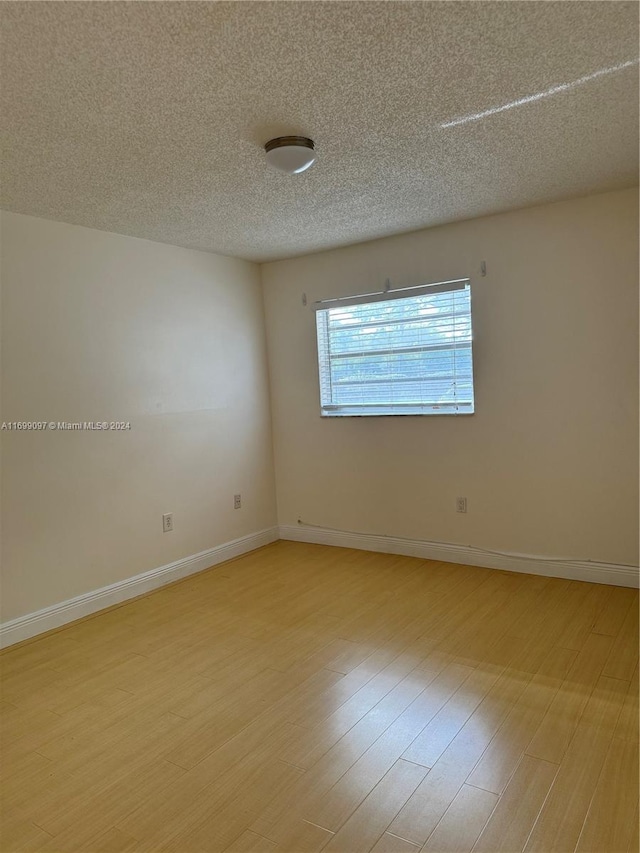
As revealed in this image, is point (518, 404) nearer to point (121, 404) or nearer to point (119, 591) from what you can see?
point (121, 404)

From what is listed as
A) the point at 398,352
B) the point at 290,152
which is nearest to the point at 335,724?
the point at 290,152

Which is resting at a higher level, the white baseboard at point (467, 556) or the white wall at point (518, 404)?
the white wall at point (518, 404)

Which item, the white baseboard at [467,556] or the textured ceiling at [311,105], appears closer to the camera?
the textured ceiling at [311,105]

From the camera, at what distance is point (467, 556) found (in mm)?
4094

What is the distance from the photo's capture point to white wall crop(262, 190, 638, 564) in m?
3.46

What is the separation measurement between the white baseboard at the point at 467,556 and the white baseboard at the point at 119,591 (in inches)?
16.8

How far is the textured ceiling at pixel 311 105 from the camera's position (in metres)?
1.65

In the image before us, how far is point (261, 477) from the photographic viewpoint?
4.89 m

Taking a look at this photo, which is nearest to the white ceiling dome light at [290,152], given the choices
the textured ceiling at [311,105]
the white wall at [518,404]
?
the textured ceiling at [311,105]

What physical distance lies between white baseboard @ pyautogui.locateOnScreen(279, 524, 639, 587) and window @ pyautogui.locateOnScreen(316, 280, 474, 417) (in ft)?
3.19

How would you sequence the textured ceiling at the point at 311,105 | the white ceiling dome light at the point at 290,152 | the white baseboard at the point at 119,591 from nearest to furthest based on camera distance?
the textured ceiling at the point at 311,105 < the white ceiling dome light at the point at 290,152 < the white baseboard at the point at 119,591

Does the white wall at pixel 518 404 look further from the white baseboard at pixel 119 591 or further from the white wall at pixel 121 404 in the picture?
the white baseboard at pixel 119 591

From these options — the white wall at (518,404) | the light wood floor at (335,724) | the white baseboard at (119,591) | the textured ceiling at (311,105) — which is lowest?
the light wood floor at (335,724)

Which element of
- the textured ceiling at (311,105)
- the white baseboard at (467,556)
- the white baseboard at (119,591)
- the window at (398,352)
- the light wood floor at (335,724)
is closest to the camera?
the textured ceiling at (311,105)
